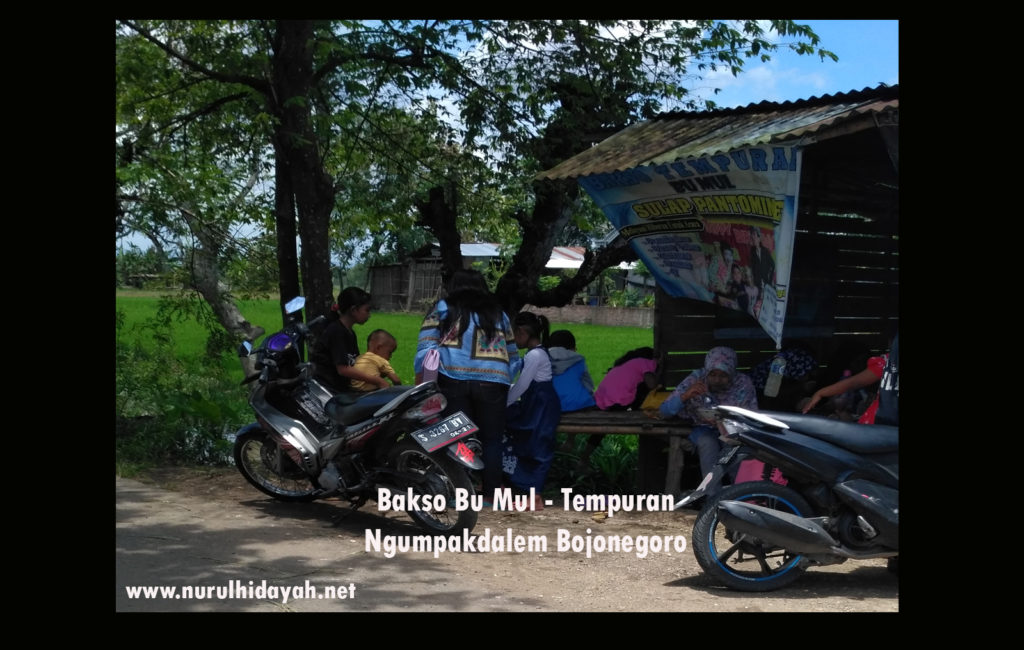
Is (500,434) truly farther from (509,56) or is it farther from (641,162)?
(509,56)

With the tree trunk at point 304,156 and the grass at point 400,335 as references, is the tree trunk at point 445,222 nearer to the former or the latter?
the grass at point 400,335

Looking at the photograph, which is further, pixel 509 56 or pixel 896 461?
pixel 509 56

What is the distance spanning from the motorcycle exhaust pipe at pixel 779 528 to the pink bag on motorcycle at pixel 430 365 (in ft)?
7.00

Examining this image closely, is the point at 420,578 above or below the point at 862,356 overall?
below

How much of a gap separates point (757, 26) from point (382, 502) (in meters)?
5.42

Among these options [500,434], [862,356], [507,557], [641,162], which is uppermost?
[641,162]

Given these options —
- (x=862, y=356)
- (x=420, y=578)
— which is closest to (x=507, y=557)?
(x=420, y=578)

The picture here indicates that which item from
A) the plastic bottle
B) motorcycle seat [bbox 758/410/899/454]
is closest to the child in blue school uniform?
the plastic bottle

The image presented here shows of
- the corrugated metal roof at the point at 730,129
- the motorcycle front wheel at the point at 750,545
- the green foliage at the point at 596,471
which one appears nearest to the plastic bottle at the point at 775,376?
the green foliage at the point at 596,471

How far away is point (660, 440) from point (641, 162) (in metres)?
2.26

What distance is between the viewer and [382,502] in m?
5.80

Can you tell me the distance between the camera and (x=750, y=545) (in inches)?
187

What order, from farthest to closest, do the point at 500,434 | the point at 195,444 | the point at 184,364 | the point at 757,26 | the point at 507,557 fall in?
the point at 184,364 < the point at 757,26 < the point at 195,444 < the point at 500,434 < the point at 507,557

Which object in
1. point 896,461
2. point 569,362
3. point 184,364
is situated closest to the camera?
point 896,461
